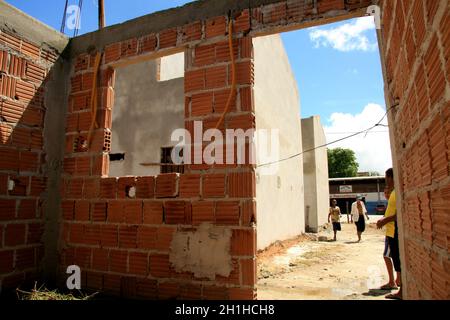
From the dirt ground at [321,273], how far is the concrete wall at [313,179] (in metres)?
4.74

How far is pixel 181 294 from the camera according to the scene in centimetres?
305

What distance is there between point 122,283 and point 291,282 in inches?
123

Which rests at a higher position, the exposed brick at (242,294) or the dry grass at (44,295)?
the exposed brick at (242,294)

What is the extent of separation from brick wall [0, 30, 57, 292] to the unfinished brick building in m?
0.01

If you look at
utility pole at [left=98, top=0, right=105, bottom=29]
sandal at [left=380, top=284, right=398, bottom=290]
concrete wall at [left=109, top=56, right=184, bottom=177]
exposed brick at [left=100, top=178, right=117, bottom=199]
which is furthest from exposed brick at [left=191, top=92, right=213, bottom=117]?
utility pole at [left=98, top=0, right=105, bottom=29]

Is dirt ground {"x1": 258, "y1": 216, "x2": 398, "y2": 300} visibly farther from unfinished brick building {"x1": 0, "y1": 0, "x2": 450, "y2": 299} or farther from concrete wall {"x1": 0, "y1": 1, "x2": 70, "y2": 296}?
concrete wall {"x1": 0, "y1": 1, "x2": 70, "y2": 296}

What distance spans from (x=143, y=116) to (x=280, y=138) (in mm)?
4495

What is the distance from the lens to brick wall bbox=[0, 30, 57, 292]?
130 inches

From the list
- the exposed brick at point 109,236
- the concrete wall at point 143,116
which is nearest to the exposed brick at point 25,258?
the exposed brick at point 109,236

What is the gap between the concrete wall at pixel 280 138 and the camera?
8234 mm

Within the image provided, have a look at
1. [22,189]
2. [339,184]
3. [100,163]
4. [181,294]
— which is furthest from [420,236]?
[339,184]

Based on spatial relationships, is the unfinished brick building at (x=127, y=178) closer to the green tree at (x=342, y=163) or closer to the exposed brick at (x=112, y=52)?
the exposed brick at (x=112, y=52)

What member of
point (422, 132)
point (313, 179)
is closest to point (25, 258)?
point (422, 132)
